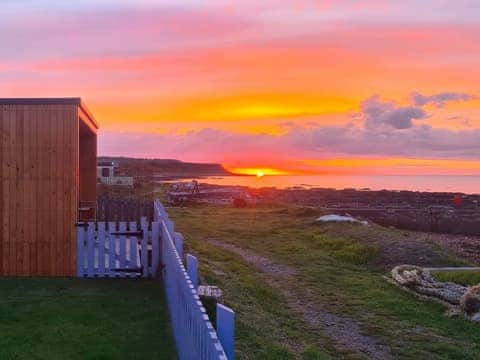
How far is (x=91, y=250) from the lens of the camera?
1058 cm

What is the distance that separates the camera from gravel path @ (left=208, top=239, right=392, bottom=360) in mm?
7314

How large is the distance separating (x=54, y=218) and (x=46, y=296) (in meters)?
1.99

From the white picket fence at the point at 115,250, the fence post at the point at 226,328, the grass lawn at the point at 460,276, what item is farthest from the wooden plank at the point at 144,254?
the fence post at the point at 226,328

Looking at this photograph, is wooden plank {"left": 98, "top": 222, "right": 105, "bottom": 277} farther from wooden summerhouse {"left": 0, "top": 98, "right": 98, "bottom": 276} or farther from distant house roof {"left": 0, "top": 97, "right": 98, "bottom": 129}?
distant house roof {"left": 0, "top": 97, "right": 98, "bottom": 129}

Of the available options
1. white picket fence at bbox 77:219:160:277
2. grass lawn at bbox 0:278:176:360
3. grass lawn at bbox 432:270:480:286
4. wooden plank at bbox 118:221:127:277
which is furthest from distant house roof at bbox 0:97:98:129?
grass lawn at bbox 432:270:480:286

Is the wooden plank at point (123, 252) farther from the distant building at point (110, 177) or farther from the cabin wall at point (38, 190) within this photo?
the distant building at point (110, 177)

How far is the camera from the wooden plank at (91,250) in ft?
34.7

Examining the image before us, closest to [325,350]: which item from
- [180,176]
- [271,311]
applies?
[271,311]

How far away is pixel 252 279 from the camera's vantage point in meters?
11.5

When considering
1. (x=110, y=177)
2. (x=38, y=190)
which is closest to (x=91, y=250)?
(x=38, y=190)

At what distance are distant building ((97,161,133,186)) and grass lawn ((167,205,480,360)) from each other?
33.2 meters

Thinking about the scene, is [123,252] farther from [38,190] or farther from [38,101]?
[38,101]

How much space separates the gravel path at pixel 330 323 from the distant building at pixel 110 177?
4063 cm

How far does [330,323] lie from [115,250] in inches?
172
